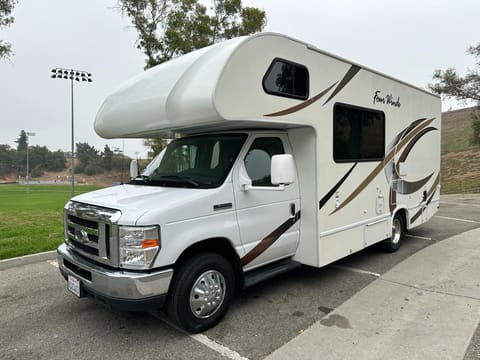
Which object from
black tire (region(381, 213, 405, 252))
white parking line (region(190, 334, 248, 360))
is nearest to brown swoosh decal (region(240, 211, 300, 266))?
white parking line (region(190, 334, 248, 360))

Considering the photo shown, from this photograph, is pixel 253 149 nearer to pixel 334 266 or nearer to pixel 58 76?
pixel 334 266

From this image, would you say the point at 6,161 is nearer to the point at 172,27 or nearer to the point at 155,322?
the point at 172,27

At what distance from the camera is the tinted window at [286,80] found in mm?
3785

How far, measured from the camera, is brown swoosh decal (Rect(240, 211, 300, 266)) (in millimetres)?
3916

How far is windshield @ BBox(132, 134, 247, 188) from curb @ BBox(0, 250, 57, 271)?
124 inches

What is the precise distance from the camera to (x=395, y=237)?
21.2ft

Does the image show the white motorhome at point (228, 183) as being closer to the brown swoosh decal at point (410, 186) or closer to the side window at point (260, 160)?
the side window at point (260, 160)

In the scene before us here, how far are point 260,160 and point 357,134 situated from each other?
1.90 m

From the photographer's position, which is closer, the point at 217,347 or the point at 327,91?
the point at 217,347

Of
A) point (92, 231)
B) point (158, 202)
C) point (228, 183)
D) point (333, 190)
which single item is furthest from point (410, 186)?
point (92, 231)

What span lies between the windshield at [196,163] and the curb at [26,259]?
3.16 m

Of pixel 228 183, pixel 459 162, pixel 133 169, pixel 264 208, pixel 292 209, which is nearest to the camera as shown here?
pixel 228 183

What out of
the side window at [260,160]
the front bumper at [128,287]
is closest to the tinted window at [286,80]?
the side window at [260,160]

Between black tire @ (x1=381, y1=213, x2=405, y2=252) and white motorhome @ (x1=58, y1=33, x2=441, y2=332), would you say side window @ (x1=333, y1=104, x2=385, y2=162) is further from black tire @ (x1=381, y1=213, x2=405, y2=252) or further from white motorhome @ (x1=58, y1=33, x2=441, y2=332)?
black tire @ (x1=381, y1=213, x2=405, y2=252)
